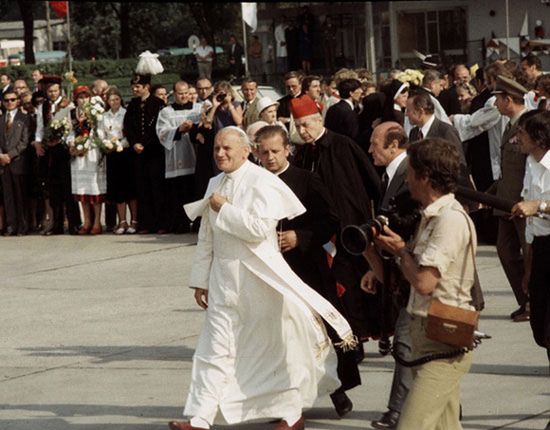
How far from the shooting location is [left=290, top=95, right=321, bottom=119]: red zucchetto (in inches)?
374

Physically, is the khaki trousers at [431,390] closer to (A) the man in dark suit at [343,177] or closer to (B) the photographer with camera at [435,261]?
(B) the photographer with camera at [435,261]

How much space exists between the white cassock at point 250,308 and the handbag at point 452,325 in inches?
69.4

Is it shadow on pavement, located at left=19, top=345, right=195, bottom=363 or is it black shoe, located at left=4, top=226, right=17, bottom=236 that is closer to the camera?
shadow on pavement, located at left=19, top=345, right=195, bottom=363

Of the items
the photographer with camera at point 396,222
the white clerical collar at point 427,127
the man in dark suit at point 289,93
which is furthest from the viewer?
the man in dark suit at point 289,93

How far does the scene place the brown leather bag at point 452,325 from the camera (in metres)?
6.36

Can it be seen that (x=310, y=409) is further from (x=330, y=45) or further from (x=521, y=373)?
(x=330, y=45)

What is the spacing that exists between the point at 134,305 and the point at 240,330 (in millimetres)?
5387

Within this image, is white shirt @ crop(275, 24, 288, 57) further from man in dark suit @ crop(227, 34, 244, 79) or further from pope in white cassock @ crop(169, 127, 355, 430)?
pope in white cassock @ crop(169, 127, 355, 430)

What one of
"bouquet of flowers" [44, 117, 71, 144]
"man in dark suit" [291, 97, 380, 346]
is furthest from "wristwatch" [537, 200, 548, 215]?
"bouquet of flowers" [44, 117, 71, 144]

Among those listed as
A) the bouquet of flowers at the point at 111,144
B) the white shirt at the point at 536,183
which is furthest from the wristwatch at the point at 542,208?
the bouquet of flowers at the point at 111,144

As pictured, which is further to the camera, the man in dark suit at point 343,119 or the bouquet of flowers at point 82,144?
the bouquet of flowers at point 82,144

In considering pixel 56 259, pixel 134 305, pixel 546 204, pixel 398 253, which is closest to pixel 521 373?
pixel 546 204

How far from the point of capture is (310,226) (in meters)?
8.68

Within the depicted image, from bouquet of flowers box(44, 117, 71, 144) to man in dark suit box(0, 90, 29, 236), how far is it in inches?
15.8
